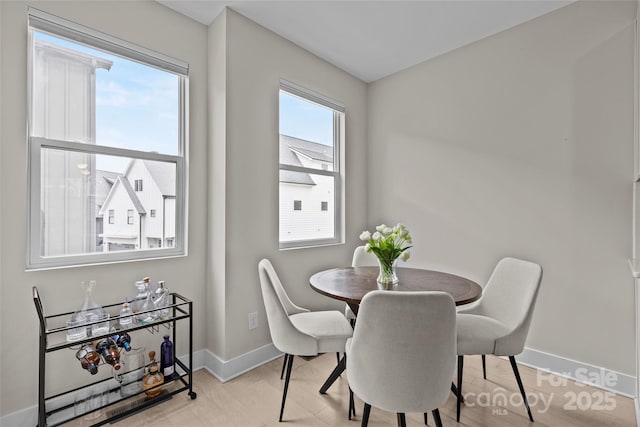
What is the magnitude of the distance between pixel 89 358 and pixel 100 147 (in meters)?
1.26

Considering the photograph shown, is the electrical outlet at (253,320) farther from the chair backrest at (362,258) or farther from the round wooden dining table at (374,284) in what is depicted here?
the chair backrest at (362,258)

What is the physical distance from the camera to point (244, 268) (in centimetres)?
231

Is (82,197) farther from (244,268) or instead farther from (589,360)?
(589,360)

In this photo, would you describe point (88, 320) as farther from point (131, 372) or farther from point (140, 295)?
point (131, 372)

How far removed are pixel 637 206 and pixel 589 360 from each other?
1.11 metres

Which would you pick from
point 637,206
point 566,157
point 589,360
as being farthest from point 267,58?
point 589,360

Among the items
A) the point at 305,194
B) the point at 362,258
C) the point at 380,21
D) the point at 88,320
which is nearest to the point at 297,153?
the point at 305,194

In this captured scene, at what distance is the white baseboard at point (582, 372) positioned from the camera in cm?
197

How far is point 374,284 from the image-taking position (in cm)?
184

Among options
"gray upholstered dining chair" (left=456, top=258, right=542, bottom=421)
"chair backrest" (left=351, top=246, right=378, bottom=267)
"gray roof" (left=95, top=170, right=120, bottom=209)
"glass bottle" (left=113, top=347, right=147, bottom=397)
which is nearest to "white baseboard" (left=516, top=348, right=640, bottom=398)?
"gray upholstered dining chair" (left=456, top=258, right=542, bottom=421)

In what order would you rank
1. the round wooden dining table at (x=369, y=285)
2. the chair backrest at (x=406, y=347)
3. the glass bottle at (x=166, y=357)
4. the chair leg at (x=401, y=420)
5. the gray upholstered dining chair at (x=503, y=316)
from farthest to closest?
the glass bottle at (x=166, y=357) < the gray upholstered dining chair at (x=503, y=316) < the round wooden dining table at (x=369, y=285) < the chair leg at (x=401, y=420) < the chair backrest at (x=406, y=347)

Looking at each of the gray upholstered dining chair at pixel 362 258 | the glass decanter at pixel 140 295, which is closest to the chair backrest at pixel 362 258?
the gray upholstered dining chair at pixel 362 258

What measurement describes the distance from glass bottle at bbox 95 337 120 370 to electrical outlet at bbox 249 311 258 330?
2.89 ft

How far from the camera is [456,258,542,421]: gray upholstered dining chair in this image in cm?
170
